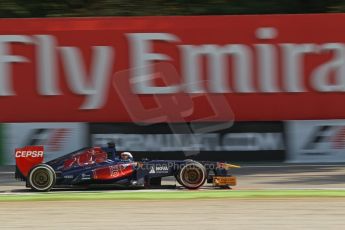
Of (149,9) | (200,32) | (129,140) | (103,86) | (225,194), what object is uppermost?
(149,9)

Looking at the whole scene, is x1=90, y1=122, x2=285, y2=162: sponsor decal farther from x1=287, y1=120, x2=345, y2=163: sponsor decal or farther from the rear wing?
the rear wing

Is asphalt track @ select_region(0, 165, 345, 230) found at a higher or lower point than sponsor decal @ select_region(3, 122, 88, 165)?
lower

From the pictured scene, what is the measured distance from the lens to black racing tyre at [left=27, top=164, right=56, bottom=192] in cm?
1216

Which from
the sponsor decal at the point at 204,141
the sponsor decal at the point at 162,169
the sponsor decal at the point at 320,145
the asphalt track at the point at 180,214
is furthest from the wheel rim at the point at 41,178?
the sponsor decal at the point at 320,145

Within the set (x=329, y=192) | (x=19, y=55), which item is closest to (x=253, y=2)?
(x=19, y=55)

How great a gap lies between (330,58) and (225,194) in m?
7.26

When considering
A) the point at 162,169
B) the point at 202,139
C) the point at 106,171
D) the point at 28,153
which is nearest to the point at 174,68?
the point at 202,139

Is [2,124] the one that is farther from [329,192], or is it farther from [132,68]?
[329,192]

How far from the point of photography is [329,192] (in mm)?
11953

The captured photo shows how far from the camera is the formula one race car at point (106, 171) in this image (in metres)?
12.1

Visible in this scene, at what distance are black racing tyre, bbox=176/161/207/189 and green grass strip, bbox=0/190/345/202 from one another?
1.09ft

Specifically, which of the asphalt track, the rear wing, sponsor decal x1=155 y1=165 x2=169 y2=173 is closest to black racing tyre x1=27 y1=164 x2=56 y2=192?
the rear wing

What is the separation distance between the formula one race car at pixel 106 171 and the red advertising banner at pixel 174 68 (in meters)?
5.24

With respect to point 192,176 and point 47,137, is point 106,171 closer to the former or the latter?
point 192,176
